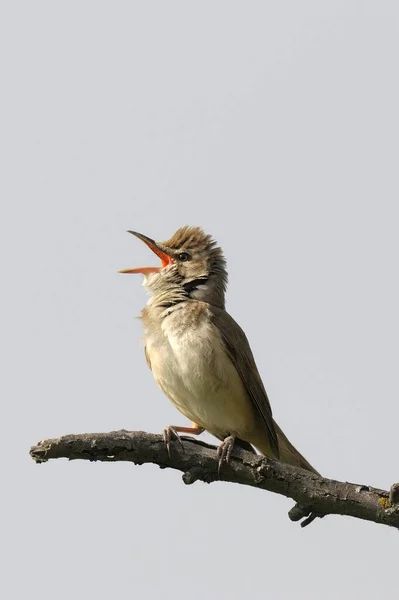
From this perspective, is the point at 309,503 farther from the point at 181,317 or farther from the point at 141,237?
the point at 141,237

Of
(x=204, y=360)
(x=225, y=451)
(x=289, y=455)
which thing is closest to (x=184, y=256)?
(x=204, y=360)

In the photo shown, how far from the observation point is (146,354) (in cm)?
680

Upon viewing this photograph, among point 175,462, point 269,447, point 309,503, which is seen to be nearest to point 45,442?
point 175,462

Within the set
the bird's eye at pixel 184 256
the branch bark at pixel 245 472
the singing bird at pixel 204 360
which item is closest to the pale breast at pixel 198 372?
the singing bird at pixel 204 360

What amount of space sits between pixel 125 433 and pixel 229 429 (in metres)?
1.81

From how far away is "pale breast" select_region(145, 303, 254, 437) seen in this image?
6.29 meters

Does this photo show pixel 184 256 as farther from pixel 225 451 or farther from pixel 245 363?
pixel 225 451

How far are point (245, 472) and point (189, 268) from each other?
7.98ft

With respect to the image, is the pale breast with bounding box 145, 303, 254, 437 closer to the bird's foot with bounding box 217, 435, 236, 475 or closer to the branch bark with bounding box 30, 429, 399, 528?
the bird's foot with bounding box 217, 435, 236, 475

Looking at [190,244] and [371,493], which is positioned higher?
[190,244]

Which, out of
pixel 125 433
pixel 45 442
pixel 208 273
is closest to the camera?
pixel 45 442

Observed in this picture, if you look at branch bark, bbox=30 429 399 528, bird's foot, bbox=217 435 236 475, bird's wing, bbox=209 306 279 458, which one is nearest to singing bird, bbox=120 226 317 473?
bird's wing, bbox=209 306 279 458

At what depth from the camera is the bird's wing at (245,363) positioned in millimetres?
6551

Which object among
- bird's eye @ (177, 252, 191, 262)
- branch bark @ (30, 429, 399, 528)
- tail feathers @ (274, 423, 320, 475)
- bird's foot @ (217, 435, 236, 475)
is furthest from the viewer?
bird's eye @ (177, 252, 191, 262)
